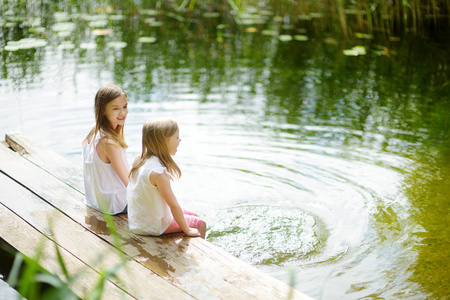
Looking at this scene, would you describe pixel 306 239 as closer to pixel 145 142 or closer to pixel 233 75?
pixel 145 142

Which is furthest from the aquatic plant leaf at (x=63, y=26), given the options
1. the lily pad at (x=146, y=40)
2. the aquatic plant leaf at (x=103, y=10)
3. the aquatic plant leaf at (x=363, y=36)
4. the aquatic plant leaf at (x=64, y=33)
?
the aquatic plant leaf at (x=363, y=36)

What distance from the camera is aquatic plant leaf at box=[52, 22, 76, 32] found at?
8.20m

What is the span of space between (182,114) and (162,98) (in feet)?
1.67

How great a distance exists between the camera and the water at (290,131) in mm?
3354

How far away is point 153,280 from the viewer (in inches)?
97.3

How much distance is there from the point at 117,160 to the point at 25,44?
191 inches

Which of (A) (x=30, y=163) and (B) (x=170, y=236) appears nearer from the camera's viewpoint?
(B) (x=170, y=236)

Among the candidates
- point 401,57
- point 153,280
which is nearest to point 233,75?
point 401,57

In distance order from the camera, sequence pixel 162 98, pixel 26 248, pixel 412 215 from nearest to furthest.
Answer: pixel 26 248, pixel 412 215, pixel 162 98

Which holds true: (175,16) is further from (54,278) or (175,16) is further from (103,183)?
(54,278)

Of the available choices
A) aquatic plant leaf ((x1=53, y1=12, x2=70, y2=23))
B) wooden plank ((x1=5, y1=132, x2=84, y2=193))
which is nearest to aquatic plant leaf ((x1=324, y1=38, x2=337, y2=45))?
aquatic plant leaf ((x1=53, y1=12, x2=70, y2=23))

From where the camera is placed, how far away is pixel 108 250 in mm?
2715

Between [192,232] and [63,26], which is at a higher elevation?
[63,26]

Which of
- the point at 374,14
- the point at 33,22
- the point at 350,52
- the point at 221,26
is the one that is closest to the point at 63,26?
the point at 33,22
